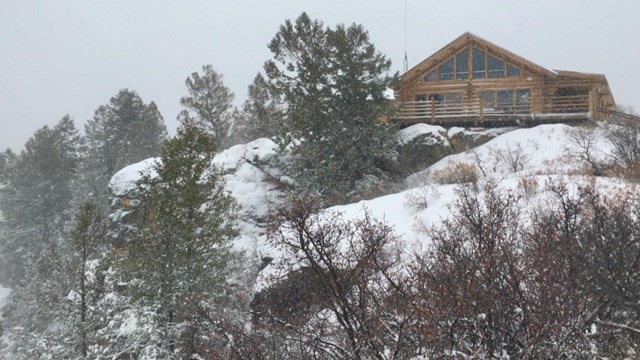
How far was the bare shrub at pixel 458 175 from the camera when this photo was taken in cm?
1962

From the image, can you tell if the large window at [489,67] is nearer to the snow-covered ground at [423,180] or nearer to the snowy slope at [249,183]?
the snow-covered ground at [423,180]

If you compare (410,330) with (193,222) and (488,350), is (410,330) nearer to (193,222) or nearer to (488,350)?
(488,350)

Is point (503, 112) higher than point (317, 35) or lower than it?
lower

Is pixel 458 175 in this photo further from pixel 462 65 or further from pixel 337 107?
pixel 462 65

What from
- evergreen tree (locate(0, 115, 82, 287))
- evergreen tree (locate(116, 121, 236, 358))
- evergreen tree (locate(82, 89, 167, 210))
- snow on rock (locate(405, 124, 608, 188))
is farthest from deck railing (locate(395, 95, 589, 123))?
evergreen tree (locate(0, 115, 82, 287))

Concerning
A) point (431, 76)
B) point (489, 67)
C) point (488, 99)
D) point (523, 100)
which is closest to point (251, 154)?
point (431, 76)

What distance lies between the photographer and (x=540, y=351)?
6312mm

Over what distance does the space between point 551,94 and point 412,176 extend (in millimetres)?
11458

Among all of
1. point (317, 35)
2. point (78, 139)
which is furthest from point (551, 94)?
point (78, 139)

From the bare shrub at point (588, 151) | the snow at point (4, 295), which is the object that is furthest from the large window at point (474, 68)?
the snow at point (4, 295)

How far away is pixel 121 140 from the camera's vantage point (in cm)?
4091

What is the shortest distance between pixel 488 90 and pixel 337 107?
11.1 m

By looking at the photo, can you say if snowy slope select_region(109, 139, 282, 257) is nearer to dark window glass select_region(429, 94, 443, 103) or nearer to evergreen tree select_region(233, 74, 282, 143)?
evergreen tree select_region(233, 74, 282, 143)

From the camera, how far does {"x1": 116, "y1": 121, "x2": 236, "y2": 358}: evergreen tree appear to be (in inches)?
542
